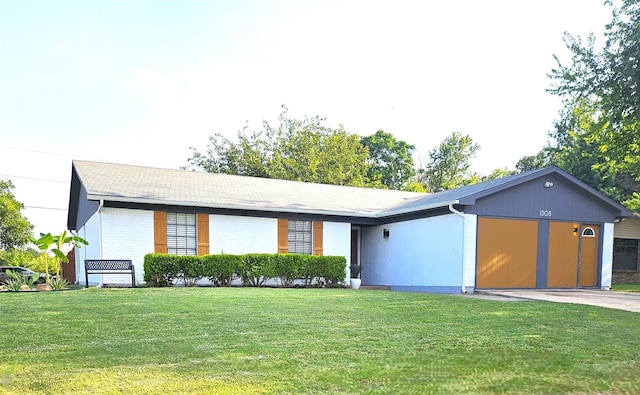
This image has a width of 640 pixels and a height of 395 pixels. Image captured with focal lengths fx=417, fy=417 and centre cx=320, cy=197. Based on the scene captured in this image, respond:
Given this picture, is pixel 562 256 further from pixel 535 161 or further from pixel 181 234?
pixel 535 161

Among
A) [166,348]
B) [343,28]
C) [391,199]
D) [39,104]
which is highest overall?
[343,28]

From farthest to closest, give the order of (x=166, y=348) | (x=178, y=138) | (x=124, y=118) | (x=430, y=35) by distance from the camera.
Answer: (x=178, y=138), (x=124, y=118), (x=430, y=35), (x=166, y=348)

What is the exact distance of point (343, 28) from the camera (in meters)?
12.8

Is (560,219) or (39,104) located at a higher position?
(39,104)

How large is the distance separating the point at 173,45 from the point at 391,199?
422 inches

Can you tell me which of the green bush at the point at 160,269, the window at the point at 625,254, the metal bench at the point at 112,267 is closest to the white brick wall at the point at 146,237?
the metal bench at the point at 112,267

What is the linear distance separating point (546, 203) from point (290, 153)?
21.1m

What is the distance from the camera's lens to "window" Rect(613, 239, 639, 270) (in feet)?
59.4

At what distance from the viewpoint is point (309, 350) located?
3859 millimetres

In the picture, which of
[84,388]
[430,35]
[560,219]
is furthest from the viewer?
[560,219]

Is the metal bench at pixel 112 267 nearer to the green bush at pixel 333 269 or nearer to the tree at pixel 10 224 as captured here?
the green bush at pixel 333 269

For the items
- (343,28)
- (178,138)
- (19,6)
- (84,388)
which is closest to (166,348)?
(84,388)

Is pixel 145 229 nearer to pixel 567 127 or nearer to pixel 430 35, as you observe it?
pixel 430 35

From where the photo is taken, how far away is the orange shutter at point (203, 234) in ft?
42.6
